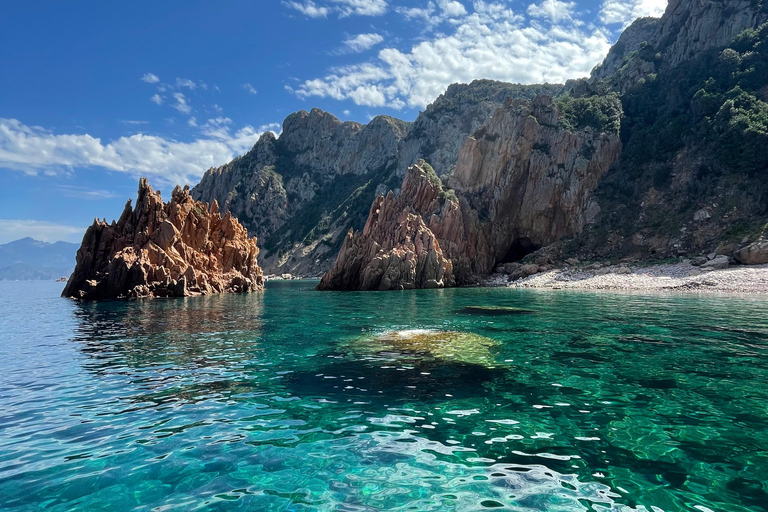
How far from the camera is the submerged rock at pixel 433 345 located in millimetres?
17297

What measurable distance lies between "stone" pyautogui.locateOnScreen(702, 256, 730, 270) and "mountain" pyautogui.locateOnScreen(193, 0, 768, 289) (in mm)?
1442

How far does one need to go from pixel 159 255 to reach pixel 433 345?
52.2m

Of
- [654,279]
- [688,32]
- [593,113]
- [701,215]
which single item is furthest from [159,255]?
[688,32]

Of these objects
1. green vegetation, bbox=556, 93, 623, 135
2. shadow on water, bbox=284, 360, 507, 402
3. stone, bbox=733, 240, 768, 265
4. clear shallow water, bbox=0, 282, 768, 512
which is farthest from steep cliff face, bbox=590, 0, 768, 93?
shadow on water, bbox=284, 360, 507, 402

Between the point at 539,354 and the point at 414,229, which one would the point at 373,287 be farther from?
the point at 539,354

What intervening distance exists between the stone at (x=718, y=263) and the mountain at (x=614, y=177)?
4.73ft

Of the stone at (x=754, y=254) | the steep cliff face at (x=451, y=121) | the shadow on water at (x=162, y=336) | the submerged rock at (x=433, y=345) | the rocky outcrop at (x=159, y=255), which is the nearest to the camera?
the submerged rock at (x=433, y=345)

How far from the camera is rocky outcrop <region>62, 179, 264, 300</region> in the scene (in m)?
56.2

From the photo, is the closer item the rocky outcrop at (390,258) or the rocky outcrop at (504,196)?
the rocky outcrop at (390,258)

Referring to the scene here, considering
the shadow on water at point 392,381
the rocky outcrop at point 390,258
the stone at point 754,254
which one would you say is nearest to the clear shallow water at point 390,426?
the shadow on water at point 392,381

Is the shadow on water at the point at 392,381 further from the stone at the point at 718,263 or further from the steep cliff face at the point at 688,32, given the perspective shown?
the steep cliff face at the point at 688,32

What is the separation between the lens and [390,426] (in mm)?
9844

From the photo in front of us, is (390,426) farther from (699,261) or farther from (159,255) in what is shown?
(699,261)

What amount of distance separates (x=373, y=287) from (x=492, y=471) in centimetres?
5982
